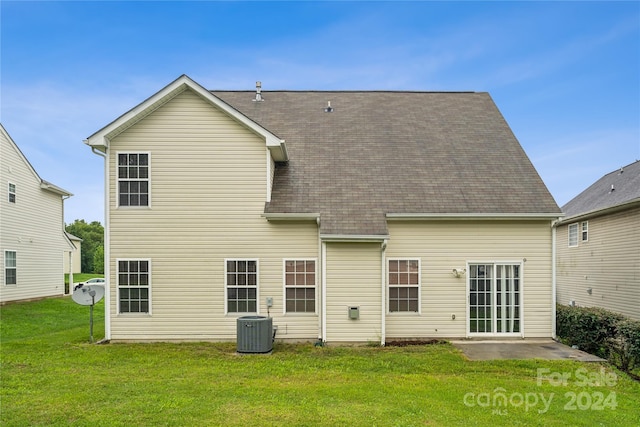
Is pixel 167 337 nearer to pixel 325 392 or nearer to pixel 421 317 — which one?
pixel 325 392

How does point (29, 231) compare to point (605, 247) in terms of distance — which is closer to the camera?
point (605, 247)

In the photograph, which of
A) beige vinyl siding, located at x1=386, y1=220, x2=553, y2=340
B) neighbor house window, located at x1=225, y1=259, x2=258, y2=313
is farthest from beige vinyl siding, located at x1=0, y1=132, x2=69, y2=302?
beige vinyl siding, located at x1=386, y1=220, x2=553, y2=340

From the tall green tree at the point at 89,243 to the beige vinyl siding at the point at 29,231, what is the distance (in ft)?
158

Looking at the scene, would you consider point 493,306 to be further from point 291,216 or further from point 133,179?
point 133,179

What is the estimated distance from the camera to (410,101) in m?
17.1

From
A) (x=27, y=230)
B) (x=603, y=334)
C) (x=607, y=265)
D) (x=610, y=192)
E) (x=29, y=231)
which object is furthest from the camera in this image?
(x=29, y=231)

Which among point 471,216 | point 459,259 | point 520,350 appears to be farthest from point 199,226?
point 520,350

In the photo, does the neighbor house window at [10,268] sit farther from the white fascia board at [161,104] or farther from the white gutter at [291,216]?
the white gutter at [291,216]

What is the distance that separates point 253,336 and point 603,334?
8.80 meters

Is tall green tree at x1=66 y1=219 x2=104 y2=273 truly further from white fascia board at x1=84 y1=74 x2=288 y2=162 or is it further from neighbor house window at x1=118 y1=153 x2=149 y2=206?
white fascia board at x1=84 y1=74 x2=288 y2=162

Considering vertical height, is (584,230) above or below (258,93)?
below

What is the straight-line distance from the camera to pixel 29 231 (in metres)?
22.1

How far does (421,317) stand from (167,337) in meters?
7.07

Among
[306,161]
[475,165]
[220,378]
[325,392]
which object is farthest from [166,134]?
[475,165]
